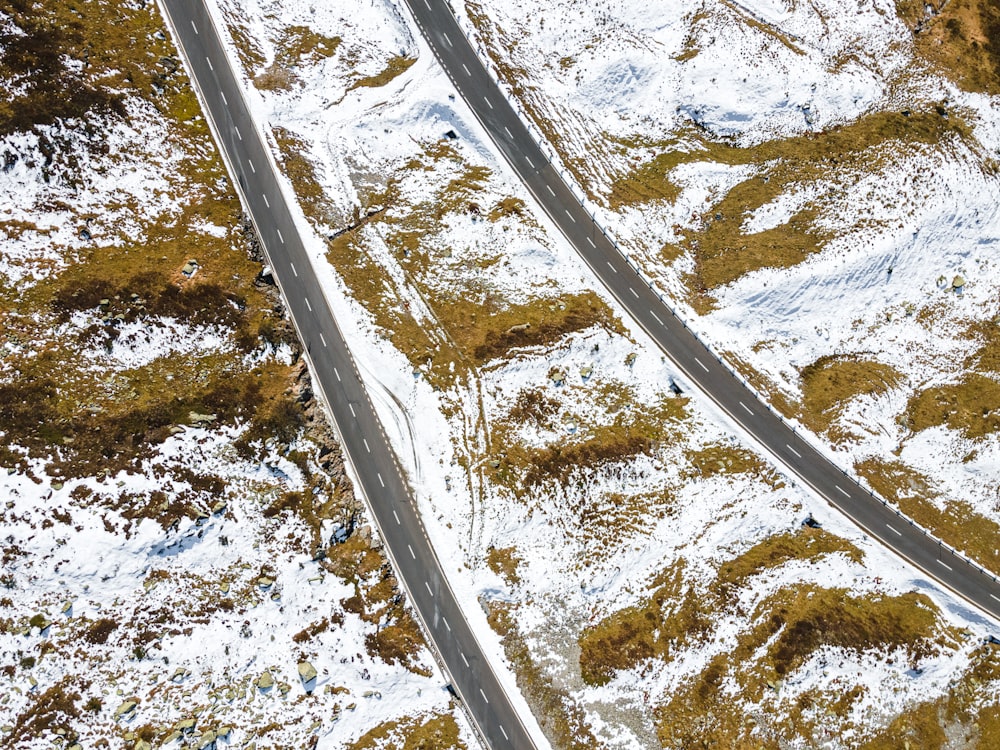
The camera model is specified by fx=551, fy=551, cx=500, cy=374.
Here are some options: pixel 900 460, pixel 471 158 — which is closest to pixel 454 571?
pixel 471 158

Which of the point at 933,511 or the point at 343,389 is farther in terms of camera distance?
the point at 933,511

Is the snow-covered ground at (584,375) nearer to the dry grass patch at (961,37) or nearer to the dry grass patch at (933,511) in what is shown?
the dry grass patch at (961,37)

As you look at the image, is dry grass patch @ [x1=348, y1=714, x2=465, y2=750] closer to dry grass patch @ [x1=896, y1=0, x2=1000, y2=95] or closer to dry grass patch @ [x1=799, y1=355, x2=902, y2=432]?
dry grass patch @ [x1=799, y1=355, x2=902, y2=432]

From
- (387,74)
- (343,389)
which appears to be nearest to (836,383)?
(343,389)

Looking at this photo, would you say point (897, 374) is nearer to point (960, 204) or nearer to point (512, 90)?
point (960, 204)

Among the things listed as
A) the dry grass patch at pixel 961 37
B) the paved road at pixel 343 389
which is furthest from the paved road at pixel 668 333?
the dry grass patch at pixel 961 37

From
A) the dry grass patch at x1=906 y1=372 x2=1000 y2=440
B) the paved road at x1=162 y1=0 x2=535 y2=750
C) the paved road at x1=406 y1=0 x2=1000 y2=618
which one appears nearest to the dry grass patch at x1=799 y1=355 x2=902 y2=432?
the paved road at x1=406 y1=0 x2=1000 y2=618

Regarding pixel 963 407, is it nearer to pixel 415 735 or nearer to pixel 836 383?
pixel 836 383
